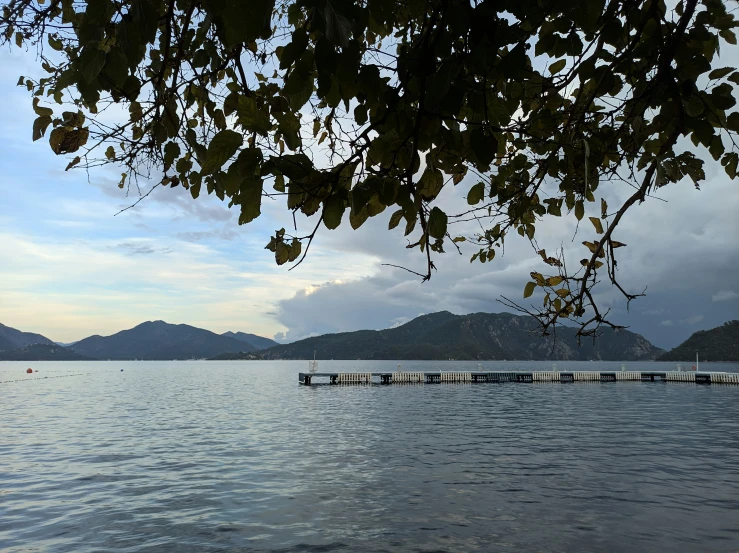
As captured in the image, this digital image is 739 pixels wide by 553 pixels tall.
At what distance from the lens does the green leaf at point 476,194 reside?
302 cm

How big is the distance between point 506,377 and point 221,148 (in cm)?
8481

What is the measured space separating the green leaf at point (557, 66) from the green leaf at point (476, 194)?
1132 mm

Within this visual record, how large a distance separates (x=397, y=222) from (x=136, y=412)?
4360 centimetres

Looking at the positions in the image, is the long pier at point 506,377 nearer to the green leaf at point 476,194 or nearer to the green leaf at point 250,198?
the green leaf at point 476,194

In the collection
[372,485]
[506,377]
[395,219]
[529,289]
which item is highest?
[395,219]

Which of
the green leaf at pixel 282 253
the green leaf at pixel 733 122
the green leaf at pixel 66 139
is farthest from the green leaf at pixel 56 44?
the green leaf at pixel 733 122

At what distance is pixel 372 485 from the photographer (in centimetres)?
1636

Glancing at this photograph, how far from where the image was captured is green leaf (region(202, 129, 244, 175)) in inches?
66.0

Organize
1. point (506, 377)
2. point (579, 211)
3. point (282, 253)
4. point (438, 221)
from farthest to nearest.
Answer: point (506, 377)
point (579, 211)
point (282, 253)
point (438, 221)

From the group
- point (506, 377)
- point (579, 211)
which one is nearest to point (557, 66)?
point (579, 211)

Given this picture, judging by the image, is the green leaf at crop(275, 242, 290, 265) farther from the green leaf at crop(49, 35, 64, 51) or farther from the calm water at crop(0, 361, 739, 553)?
the calm water at crop(0, 361, 739, 553)

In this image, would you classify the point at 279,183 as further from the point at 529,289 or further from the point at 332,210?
the point at 529,289

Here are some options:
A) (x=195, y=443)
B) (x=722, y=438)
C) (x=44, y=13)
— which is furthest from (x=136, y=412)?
(x=44, y=13)

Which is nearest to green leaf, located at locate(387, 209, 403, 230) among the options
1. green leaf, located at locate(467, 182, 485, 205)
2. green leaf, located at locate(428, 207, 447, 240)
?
green leaf, located at locate(428, 207, 447, 240)
